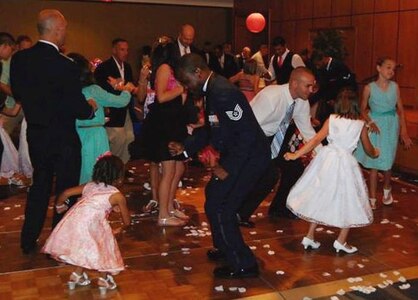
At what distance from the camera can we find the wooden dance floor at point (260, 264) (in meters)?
3.49

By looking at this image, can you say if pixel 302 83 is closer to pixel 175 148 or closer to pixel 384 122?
pixel 175 148

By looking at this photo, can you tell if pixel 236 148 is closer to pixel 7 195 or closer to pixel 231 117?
pixel 231 117

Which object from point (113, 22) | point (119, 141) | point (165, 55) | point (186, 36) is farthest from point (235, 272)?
point (113, 22)

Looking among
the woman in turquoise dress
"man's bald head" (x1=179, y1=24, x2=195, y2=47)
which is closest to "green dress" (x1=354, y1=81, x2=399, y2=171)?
the woman in turquoise dress

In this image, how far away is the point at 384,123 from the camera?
5562mm

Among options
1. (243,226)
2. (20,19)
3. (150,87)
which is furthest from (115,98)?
(20,19)

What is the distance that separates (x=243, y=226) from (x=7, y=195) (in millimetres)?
2596

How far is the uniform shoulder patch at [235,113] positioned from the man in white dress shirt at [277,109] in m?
1.03

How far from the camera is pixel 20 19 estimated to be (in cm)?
1310

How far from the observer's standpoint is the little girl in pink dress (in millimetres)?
3377

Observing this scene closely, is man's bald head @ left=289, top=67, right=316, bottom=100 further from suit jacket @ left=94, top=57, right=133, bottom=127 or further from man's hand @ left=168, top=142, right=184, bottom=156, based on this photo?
suit jacket @ left=94, top=57, right=133, bottom=127

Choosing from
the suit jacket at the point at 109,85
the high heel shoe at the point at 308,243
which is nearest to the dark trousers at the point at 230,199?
the high heel shoe at the point at 308,243

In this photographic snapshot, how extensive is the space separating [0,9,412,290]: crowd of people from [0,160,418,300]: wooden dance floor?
4.8 inches

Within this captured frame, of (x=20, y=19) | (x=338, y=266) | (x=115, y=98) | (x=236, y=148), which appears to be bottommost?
(x=338, y=266)
